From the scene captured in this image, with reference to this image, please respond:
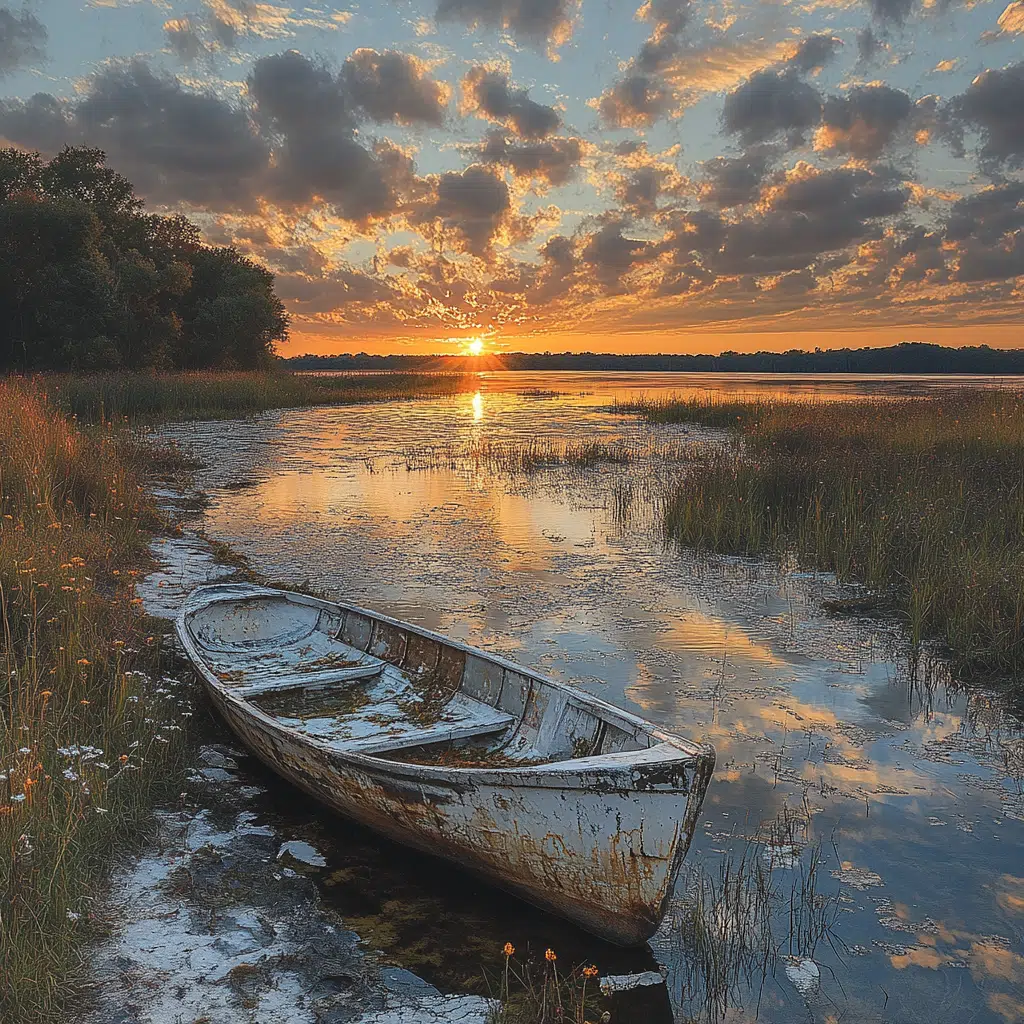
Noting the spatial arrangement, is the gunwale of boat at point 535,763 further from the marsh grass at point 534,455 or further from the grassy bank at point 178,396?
the grassy bank at point 178,396

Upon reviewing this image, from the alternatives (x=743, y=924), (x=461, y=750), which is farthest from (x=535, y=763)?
(x=743, y=924)

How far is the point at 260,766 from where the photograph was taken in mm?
5457

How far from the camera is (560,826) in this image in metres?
3.42

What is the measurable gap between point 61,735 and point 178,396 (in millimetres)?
27038

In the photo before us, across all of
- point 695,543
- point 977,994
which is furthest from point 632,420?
point 977,994

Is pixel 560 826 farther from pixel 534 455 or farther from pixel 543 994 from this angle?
pixel 534 455

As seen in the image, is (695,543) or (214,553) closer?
(214,553)

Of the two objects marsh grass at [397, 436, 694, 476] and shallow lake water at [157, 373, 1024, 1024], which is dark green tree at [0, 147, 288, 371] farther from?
shallow lake water at [157, 373, 1024, 1024]

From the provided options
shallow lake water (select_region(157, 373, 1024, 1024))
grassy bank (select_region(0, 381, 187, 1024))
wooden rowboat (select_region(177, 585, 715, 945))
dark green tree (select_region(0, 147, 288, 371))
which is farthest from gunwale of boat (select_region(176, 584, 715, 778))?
dark green tree (select_region(0, 147, 288, 371))

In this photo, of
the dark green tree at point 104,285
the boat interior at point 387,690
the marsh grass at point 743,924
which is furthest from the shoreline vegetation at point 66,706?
the dark green tree at point 104,285

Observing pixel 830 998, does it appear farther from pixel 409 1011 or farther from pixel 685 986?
pixel 409 1011

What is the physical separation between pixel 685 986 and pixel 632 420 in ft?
95.7

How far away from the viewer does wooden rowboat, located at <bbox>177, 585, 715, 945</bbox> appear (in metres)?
3.28

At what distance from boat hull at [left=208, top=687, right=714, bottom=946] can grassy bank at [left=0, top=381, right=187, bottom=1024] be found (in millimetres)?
1196
